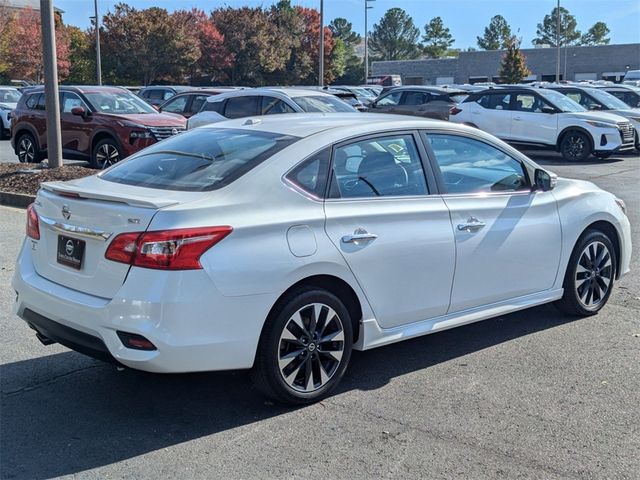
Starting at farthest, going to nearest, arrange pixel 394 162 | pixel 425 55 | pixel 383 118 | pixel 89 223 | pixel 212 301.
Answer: pixel 425 55
pixel 383 118
pixel 394 162
pixel 89 223
pixel 212 301

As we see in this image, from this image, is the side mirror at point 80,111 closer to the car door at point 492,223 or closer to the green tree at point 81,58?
the car door at point 492,223

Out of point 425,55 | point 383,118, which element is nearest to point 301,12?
point 425,55

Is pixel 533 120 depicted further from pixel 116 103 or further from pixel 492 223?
pixel 492 223

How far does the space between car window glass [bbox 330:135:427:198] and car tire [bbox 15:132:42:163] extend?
11.9 metres

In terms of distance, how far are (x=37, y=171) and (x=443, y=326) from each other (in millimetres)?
9006

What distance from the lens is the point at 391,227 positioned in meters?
4.65

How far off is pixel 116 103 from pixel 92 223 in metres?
11.1

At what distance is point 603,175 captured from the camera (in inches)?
627

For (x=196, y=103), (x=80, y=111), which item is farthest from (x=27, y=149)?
(x=196, y=103)

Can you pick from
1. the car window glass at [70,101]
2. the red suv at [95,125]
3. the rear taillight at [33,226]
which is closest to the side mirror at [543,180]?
the rear taillight at [33,226]

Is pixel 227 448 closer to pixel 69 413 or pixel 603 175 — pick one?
pixel 69 413

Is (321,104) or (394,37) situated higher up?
(394,37)

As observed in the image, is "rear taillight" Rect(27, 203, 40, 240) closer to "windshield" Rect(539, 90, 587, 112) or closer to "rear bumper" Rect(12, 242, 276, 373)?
"rear bumper" Rect(12, 242, 276, 373)

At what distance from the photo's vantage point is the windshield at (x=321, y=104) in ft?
46.2
